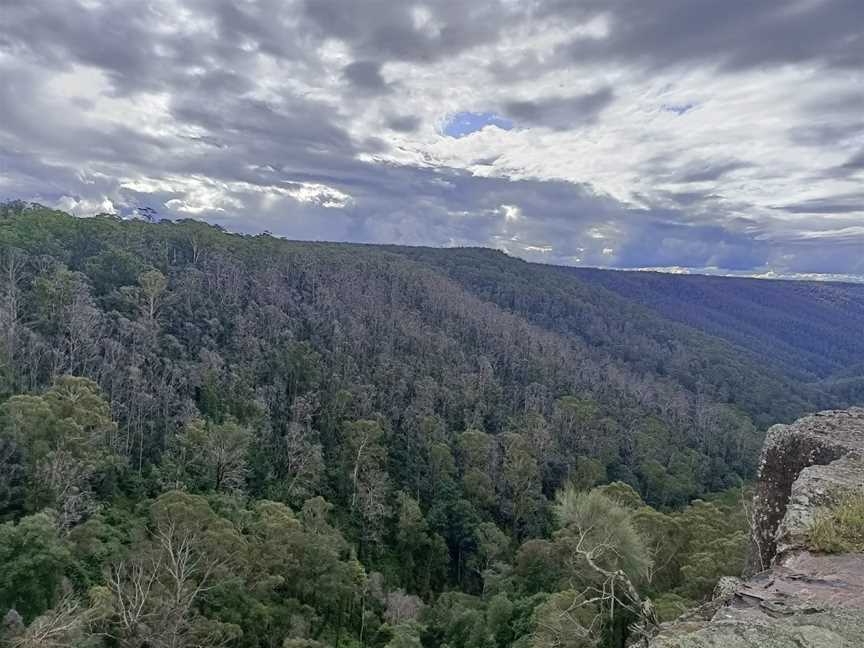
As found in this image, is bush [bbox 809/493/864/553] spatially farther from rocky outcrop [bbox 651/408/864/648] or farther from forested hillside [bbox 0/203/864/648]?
forested hillside [bbox 0/203/864/648]

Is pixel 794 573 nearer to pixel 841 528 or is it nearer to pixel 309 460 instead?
pixel 841 528

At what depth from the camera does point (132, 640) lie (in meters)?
21.4

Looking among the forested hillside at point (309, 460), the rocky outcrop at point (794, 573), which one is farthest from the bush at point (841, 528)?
the forested hillside at point (309, 460)

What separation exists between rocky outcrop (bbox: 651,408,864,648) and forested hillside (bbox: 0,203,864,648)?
6.21 feet

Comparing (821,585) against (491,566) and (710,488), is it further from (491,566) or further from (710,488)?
(710,488)

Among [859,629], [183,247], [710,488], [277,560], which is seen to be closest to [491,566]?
[277,560]

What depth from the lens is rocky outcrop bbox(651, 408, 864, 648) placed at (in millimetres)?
4739

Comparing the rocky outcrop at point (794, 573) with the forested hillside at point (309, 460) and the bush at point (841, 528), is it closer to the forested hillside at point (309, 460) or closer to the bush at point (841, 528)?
the bush at point (841, 528)

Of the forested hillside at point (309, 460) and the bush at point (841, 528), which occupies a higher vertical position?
the bush at point (841, 528)

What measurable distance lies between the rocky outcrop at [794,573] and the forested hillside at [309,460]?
1893 mm

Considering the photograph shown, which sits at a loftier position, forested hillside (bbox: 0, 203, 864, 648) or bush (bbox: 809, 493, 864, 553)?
bush (bbox: 809, 493, 864, 553)

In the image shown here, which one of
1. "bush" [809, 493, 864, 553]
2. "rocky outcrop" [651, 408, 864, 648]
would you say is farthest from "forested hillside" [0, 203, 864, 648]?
"bush" [809, 493, 864, 553]

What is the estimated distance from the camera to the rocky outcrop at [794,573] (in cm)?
474

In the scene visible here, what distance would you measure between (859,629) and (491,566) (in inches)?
1694
